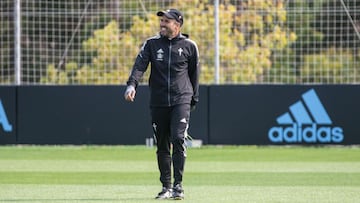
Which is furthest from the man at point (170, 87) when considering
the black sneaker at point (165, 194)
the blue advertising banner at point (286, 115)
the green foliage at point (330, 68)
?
the green foliage at point (330, 68)

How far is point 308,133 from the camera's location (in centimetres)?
2075

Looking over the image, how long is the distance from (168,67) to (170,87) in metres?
0.21

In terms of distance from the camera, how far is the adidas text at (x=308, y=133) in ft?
67.9

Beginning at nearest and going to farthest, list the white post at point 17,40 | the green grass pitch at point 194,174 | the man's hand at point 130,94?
1. the man's hand at point 130,94
2. the green grass pitch at point 194,174
3. the white post at point 17,40

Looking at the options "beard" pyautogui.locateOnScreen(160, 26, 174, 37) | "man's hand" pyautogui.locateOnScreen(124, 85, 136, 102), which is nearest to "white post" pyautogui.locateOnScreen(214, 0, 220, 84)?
"beard" pyautogui.locateOnScreen(160, 26, 174, 37)

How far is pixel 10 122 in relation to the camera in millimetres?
21219

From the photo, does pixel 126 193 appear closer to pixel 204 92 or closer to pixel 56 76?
pixel 204 92

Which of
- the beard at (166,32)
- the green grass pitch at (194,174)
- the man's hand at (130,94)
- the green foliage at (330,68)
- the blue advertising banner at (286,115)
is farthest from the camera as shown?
the green foliage at (330,68)

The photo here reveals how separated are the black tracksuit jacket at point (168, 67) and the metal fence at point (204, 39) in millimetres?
10125

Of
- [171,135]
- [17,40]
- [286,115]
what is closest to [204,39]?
[286,115]

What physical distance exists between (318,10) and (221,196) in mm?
10751

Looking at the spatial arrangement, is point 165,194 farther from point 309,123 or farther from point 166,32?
point 309,123

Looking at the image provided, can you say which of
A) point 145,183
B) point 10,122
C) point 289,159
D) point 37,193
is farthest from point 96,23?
point 37,193

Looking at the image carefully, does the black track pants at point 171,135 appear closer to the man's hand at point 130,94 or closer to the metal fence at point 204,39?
the man's hand at point 130,94
